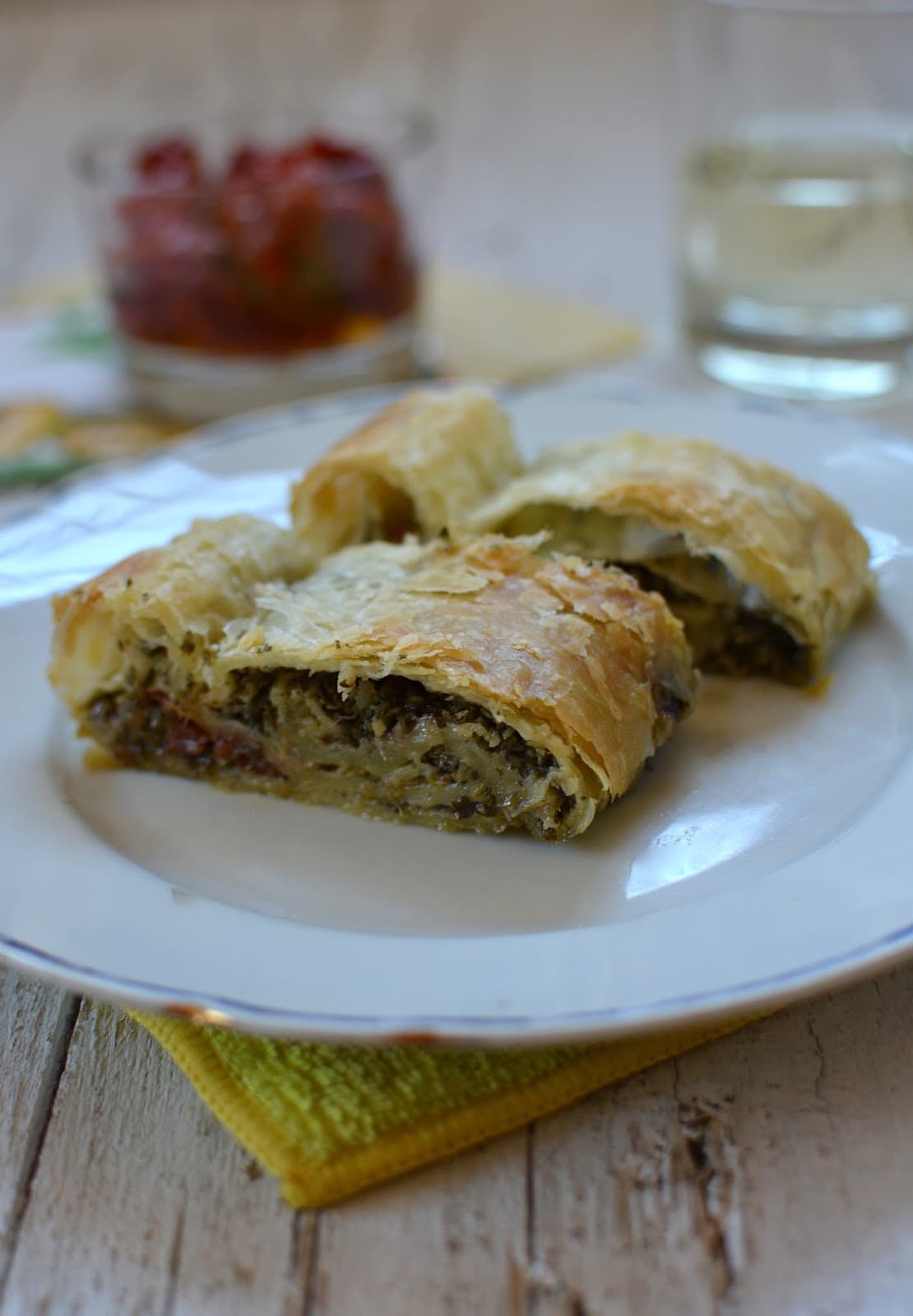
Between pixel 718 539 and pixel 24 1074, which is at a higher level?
pixel 718 539

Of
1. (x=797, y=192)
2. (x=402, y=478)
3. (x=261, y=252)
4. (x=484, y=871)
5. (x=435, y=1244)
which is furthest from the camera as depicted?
(x=797, y=192)

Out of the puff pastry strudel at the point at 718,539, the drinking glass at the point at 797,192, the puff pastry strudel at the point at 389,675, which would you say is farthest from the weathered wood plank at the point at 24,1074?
the drinking glass at the point at 797,192

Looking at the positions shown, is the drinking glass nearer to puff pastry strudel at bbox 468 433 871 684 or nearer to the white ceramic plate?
the white ceramic plate

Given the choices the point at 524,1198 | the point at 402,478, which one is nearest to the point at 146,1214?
the point at 524,1198

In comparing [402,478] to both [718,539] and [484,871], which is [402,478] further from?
[484,871]

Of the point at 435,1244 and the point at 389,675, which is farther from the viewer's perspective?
the point at 389,675

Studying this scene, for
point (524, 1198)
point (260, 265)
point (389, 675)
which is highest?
point (260, 265)

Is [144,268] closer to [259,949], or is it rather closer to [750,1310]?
[259,949]

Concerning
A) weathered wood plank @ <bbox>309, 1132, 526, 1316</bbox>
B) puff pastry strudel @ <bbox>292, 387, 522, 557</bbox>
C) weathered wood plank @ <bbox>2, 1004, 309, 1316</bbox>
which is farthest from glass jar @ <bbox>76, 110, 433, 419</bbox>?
weathered wood plank @ <bbox>309, 1132, 526, 1316</bbox>
